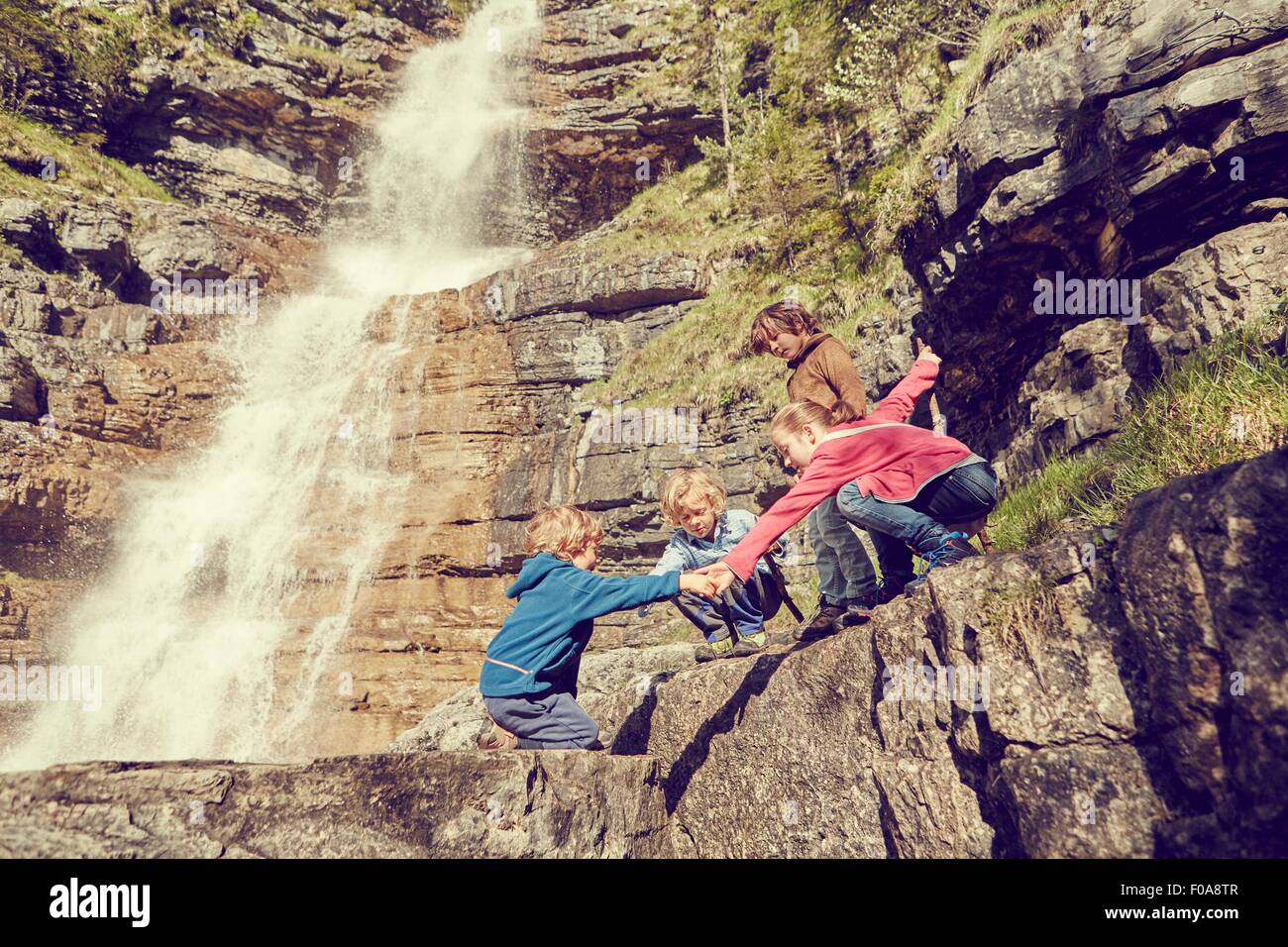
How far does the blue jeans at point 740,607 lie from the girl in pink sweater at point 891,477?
134 centimetres

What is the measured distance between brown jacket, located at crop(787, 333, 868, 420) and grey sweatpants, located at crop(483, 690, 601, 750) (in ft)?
10.0

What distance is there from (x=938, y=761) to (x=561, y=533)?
259cm

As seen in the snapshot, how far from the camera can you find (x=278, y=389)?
2148cm

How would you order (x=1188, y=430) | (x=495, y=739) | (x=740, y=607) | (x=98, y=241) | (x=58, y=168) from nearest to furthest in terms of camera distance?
(x=1188, y=430) < (x=495, y=739) < (x=740, y=607) < (x=98, y=241) < (x=58, y=168)

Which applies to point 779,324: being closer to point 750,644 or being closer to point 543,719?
point 750,644

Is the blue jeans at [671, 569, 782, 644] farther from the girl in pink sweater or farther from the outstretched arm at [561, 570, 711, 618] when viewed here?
the outstretched arm at [561, 570, 711, 618]

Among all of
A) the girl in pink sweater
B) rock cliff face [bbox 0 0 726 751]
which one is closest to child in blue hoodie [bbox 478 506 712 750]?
the girl in pink sweater

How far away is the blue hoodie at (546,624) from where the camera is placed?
483 cm

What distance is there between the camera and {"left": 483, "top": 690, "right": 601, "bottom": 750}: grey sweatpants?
198 inches

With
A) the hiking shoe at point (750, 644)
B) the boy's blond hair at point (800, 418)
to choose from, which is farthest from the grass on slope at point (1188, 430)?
the hiking shoe at point (750, 644)

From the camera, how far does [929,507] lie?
517 centimetres

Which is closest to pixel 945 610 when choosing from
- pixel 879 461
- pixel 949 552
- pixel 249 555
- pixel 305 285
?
pixel 949 552

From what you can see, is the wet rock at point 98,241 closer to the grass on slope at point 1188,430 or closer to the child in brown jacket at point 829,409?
the child in brown jacket at point 829,409
